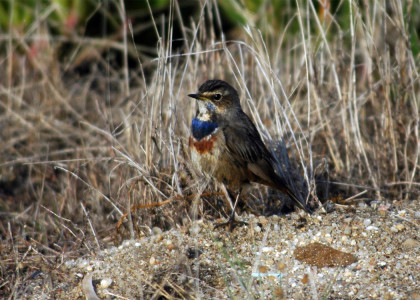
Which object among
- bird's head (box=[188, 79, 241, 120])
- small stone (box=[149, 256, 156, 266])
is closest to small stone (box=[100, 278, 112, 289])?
small stone (box=[149, 256, 156, 266])

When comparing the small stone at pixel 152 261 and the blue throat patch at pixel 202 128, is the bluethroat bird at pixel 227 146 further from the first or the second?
the small stone at pixel 152 261

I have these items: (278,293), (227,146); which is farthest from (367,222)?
(227,146)

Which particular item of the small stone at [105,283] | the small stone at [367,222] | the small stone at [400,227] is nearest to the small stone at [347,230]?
the small stone at [367,222]

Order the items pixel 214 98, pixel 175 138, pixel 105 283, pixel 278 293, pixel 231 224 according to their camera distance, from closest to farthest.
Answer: pixel 278 293 → pixel 105 283 → pixel 231 224 → pixel 214 98 → pixel 175 138

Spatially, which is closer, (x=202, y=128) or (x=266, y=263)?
(x=266, y=263)

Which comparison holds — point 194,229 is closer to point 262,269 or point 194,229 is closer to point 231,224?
point 231,224

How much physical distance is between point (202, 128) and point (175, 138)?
512mm

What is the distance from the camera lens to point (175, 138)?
502cm

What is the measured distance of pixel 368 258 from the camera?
3.83m

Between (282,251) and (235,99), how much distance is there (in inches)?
53.3

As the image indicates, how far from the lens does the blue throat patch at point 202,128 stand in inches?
178

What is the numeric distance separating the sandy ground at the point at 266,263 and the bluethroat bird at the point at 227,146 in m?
0.32

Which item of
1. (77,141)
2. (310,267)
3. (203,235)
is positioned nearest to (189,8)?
(77,141)

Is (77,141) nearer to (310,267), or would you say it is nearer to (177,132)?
(177,132)
